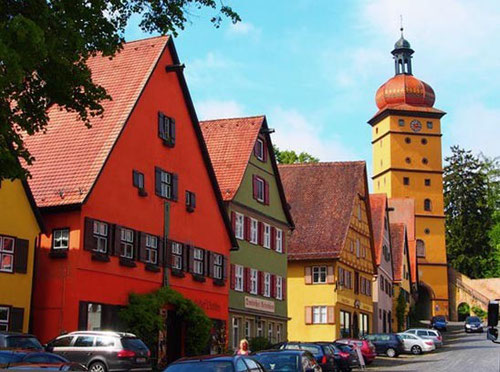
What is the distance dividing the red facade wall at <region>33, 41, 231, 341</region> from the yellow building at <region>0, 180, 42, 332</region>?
93 cm

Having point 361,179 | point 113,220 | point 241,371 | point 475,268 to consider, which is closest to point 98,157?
point 113,220

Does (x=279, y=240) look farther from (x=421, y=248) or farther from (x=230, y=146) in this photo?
(x=421, y=248)

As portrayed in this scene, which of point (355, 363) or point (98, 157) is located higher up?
point (98, 157)

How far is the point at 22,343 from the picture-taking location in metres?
23.0

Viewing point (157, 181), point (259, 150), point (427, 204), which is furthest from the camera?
point (427, 204)

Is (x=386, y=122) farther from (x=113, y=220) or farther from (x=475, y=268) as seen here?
(x=113, y=220)

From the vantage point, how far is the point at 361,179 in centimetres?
5956

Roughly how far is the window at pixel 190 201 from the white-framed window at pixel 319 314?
59.5 ft

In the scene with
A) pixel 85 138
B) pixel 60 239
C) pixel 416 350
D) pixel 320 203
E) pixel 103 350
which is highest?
pixel 320 203

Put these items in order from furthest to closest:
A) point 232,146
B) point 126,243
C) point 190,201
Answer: point 232,146, point 190,201, point 126,243

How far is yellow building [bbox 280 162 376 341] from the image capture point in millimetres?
54188

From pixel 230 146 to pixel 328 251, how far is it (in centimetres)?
1204

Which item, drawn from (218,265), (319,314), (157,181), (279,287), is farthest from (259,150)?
(319,314)

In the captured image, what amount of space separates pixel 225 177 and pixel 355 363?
12371 mm
